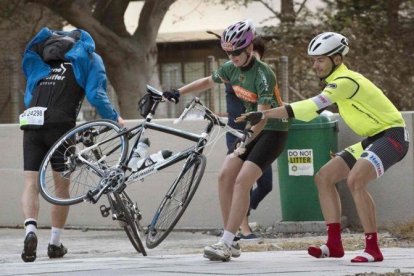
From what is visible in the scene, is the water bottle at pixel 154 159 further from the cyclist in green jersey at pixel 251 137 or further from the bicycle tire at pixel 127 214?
the cyclist in green jersey at pixel 251 137

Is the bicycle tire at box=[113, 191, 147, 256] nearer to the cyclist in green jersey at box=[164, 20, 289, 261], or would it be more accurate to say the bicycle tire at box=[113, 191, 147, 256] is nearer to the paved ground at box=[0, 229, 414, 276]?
the paved ground at box=[0, 229, 414, 276]

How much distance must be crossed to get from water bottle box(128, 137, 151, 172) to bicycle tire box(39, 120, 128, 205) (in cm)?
11

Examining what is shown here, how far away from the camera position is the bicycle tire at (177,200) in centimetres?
861

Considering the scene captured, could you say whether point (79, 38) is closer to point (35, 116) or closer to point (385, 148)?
point (35, 116)

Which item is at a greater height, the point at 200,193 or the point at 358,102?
the point at 358,102

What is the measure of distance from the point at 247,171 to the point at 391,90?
9.83m

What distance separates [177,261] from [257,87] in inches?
55.6

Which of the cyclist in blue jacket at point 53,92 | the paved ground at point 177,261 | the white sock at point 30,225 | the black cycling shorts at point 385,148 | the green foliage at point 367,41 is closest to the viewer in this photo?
the paved ground at point 177,261

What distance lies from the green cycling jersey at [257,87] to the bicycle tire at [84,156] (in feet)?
3.17

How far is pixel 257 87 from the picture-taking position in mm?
8695

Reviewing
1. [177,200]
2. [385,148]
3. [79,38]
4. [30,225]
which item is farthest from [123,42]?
[385,148]

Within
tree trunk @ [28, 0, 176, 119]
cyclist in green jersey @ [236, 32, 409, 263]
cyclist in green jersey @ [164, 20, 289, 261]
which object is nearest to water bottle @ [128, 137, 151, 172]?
cyclist in green jersey @ [164, 20, 289, 261]

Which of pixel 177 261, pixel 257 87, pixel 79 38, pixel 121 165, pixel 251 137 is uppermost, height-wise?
pixel 79 38

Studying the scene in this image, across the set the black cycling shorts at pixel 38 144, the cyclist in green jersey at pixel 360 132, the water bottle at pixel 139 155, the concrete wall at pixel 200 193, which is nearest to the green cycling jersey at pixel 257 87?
the cyclist in green jersey at pixel 360 132
